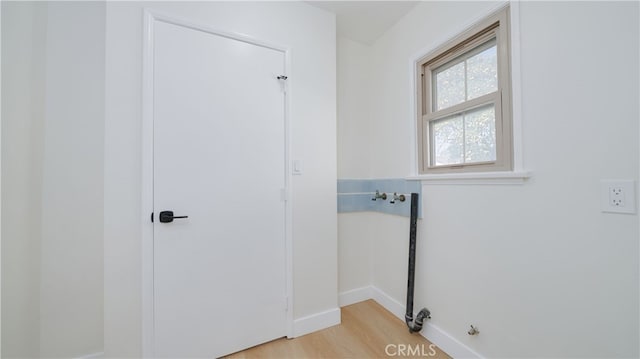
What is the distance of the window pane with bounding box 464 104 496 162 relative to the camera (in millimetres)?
1421

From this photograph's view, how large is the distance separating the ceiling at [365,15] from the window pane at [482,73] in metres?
0.76

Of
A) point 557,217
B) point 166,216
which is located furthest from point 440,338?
point 166,216

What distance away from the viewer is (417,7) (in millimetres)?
1884

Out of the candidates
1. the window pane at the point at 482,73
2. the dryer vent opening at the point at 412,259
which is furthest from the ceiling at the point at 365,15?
the dryer vent opening at the point at 412,259

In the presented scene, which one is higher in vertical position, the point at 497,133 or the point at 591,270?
the point at 497,133

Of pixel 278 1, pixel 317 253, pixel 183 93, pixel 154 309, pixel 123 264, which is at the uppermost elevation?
pixel 278 1

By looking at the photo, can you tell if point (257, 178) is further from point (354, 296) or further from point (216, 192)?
point (354, 296)

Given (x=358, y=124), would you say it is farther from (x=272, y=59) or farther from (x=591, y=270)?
(x=591, y=270)

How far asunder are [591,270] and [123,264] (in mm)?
2299

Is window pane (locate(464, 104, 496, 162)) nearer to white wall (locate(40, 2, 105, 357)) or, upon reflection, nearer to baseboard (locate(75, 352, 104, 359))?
white wall (locate(40, 2, 105, 357))

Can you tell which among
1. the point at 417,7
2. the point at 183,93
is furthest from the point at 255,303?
the point at 417,7

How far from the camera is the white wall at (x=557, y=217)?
2.98 feet

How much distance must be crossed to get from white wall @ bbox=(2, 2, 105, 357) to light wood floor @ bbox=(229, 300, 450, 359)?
1062 mm

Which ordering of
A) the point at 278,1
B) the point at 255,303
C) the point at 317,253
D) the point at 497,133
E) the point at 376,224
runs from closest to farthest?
the point at 497,133 < the point at 255,303 < the point at 278,1 < the point at 317,253 < the point at 376,224
